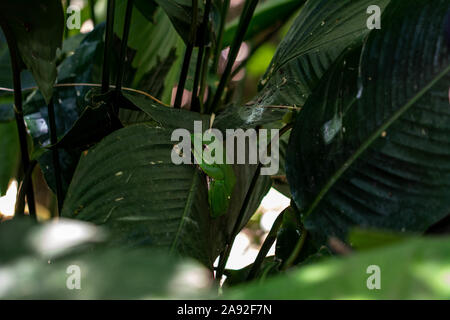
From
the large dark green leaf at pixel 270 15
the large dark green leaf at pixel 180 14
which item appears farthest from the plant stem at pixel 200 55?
the large dark green leaf at pixel 270 15

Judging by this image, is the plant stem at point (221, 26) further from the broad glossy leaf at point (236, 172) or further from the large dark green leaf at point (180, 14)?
the broad glossy leaf at point (236, 172)

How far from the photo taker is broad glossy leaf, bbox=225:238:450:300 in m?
0.24

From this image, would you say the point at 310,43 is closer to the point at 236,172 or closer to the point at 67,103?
the point at 236,172

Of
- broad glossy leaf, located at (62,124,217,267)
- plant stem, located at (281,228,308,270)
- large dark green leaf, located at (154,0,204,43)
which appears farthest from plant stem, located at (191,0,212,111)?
plant stem, located at (281,228,308,270)

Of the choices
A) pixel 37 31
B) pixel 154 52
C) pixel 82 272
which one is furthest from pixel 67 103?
pixel 82 272

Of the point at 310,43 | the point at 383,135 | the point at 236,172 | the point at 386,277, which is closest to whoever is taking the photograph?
the point at 386,277

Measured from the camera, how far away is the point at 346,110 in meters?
0.66

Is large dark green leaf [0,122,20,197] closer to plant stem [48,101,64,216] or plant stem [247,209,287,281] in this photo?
plant stem [48,101,64,216]

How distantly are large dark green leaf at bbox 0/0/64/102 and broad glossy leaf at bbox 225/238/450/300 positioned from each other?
0.57 metres

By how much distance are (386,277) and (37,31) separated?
0.61 m

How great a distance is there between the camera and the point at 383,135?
64 cm

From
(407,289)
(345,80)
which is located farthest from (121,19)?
(407,289)

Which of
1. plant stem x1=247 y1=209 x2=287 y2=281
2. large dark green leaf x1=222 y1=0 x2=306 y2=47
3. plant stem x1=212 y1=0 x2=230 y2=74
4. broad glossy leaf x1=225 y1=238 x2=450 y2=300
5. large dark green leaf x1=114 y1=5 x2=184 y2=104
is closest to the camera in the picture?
broad glossy leaf x1=225 y1=238 x2=450 y2=300

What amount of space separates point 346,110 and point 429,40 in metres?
0.14
